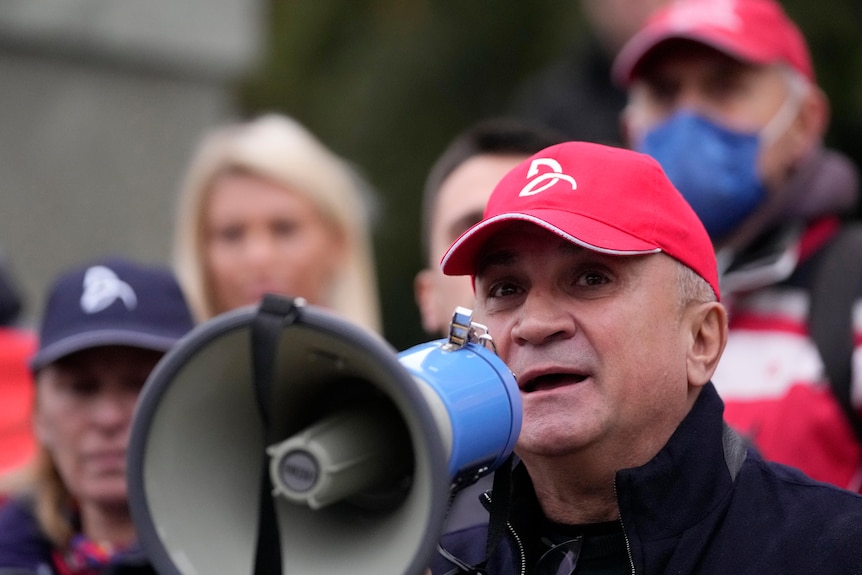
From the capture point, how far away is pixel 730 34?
3904 millimetres

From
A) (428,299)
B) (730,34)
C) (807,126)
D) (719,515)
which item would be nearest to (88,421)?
(428,299)

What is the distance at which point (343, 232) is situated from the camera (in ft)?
16.0

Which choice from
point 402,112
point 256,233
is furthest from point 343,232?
point 402,112

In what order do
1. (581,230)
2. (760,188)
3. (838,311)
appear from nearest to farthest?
(581,230)
(838,311)
(760,188)

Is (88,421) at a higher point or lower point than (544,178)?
lower

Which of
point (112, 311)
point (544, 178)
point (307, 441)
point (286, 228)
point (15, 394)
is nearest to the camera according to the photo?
point (307, 441)

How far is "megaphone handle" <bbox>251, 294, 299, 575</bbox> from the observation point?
2.09 metres

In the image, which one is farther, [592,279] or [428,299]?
[428,299]

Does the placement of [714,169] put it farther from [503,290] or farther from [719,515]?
[719,515]

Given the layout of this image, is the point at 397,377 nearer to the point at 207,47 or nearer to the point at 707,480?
the point at 707,480

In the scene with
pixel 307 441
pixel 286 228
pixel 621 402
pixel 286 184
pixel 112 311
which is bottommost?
pixel 621 402

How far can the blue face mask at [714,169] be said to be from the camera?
379cm

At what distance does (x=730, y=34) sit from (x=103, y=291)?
187 centimetres

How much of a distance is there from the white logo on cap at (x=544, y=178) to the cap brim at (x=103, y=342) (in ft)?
4.74
